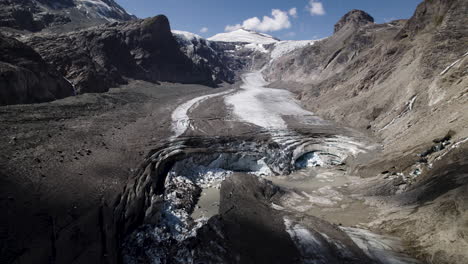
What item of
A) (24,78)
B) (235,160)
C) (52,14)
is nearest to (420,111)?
(235,160)

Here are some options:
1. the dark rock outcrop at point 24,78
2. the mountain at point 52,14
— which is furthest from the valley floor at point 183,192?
the mountain at point 52,14

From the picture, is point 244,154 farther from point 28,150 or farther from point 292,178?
point 28,150

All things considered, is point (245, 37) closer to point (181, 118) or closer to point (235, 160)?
point (181, 118)

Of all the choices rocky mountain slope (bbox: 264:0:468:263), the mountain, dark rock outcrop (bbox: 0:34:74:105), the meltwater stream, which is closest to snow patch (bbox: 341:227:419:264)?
the meltwater stream

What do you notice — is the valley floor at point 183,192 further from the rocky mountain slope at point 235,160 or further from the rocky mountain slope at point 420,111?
the rocky mountain slope at point 420,111

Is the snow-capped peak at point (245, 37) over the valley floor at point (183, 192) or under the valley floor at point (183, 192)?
over
